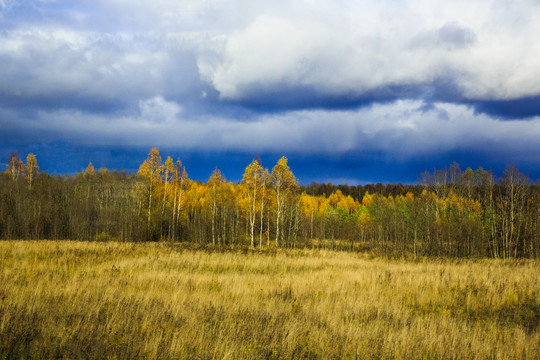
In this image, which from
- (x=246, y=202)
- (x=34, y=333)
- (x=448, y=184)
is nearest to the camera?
(x=34, y=333)

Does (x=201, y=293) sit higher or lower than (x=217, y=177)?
lower

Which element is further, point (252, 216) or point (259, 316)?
point (252, 216)

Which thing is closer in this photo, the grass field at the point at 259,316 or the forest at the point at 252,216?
the grass field at the point at 259,316

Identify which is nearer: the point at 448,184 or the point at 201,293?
the point at 201,293

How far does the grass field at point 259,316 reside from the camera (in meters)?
5.52

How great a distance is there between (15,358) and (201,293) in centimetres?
578

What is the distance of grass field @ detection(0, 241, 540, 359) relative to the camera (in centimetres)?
552

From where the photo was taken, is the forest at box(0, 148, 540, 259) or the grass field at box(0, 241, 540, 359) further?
the forest at box(0, 148, 540, 259)

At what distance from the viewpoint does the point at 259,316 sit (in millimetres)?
7902

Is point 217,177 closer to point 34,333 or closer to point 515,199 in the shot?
point 515,199

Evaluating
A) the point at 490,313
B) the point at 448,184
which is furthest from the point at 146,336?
the point at 448,184

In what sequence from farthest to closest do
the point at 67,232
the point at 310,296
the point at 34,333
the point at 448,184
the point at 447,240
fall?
the point at 448,184 < the point at 67,232 < the point at 447,240 < the point at 310,296 < the point at 34,333

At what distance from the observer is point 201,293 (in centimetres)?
1020

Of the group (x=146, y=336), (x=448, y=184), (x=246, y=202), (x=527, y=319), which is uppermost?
(x=448, y=184)
